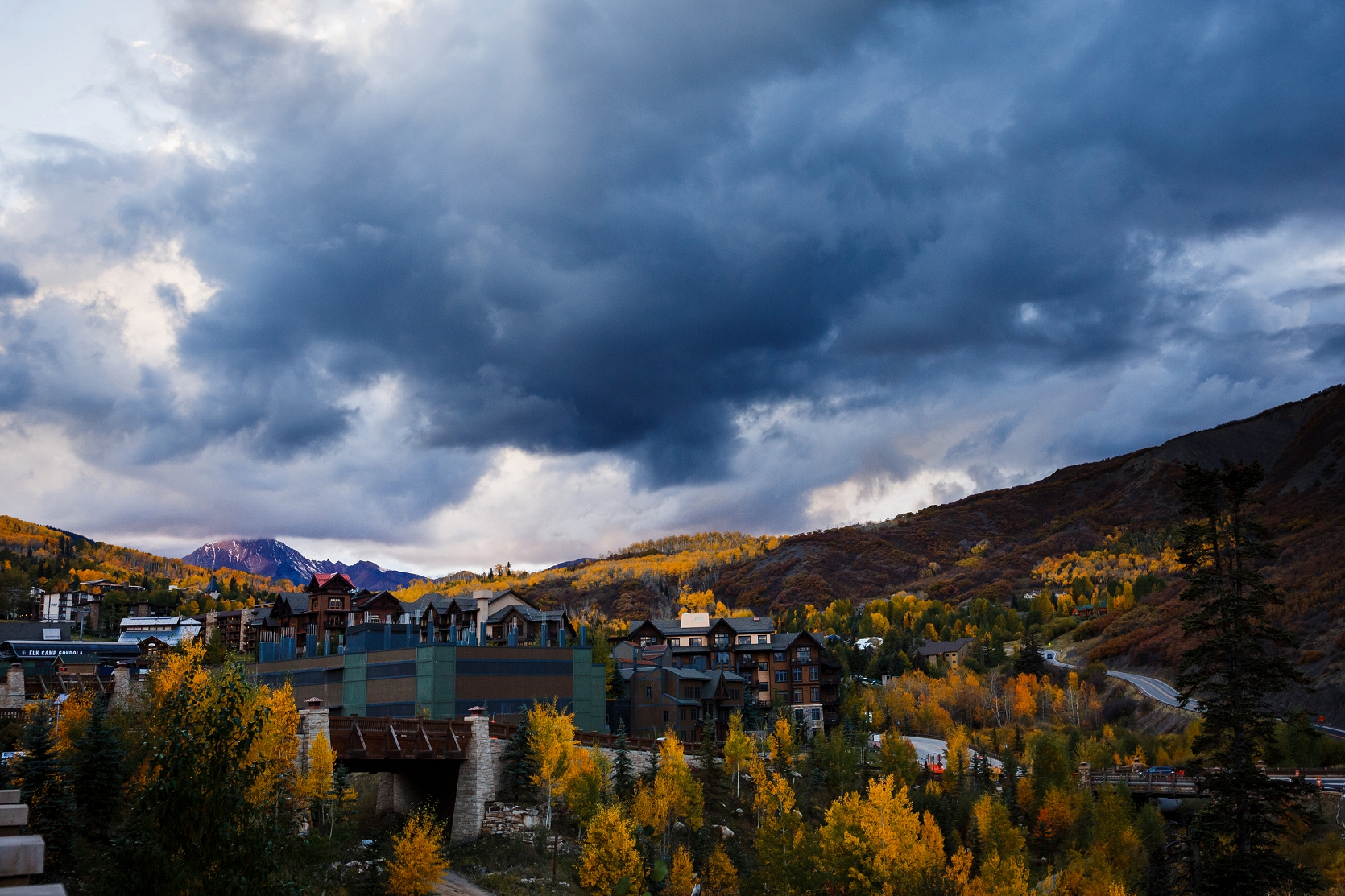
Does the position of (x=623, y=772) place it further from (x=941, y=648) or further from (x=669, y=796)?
(x=941, y=648)

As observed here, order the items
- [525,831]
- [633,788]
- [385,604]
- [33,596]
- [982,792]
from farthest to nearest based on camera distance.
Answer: [33,596] → [385,604] → [982,792] → [633,788] → [525,831]

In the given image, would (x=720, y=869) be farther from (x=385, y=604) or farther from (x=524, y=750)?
(x=385, y=604)

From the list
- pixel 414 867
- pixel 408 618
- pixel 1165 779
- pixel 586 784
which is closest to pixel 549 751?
pixel 586 784

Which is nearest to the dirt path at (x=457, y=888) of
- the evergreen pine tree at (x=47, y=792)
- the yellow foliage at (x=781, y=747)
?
the evergreen pine tree at (x=47, y=792)

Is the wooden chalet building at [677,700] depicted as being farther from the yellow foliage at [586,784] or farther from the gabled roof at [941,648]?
the gabled roof at [941,648]

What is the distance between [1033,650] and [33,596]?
199486 mm

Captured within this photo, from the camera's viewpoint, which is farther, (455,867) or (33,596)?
(33,596)

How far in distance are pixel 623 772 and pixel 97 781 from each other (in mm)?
32763

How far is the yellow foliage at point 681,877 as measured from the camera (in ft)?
177

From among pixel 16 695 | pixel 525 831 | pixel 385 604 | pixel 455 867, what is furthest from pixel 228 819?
pixel 385 604

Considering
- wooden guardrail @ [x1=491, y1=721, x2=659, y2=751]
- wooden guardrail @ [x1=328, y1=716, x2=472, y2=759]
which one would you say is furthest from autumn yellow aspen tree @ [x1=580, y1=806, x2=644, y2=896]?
wooden guardrail @ [x1=491, y1=721, x2=659, y2=751]

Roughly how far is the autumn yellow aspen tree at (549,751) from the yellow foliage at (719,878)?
10.3 metres

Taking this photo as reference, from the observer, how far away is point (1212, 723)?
46.4m

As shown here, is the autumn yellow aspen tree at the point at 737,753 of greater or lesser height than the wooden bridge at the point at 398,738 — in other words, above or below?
below
